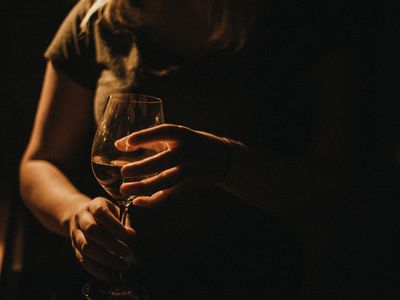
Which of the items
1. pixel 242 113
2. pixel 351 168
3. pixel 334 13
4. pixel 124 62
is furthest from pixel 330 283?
pixel 124 62

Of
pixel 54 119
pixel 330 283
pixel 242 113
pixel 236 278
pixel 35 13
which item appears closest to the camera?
pixel 236 278

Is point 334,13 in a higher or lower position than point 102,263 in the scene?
higher

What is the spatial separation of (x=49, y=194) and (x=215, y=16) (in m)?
0.69

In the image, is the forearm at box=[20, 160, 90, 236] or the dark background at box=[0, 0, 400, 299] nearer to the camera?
the forearm at box=[20, 160, 90, 236]

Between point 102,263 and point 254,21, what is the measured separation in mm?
793

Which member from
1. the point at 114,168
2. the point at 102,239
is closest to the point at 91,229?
the point at 102,239

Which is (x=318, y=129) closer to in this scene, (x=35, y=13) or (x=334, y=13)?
(x=334, y=13)

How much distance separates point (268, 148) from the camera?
3.96ft

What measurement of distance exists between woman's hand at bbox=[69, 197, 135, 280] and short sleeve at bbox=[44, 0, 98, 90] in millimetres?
584

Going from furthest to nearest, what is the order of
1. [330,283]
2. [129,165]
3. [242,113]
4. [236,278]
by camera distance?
1. [330,283]
2. [242,113]
3. [236,278]
4. [129,165]

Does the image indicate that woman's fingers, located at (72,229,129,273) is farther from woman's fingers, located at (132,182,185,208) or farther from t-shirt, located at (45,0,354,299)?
t-shirt, located at (45,0,354,299)

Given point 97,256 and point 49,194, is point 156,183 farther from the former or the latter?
point 49,194

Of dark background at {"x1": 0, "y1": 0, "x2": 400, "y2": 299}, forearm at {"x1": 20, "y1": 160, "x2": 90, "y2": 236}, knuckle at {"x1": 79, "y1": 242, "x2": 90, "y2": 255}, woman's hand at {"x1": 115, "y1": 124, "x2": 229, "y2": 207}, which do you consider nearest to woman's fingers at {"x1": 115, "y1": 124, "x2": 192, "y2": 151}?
woman's hand at {"x1": 115, "y1": 124, "x2": 229, "y2": 207}

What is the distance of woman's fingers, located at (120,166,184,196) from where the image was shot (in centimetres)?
73
